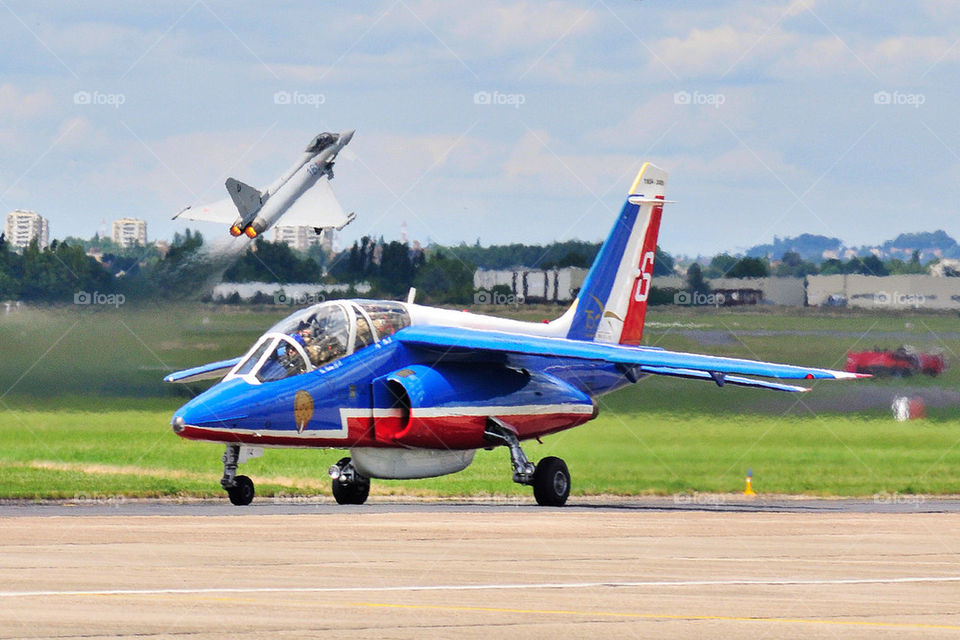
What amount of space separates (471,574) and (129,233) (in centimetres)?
2258

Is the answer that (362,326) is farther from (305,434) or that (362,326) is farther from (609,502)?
(609,502)

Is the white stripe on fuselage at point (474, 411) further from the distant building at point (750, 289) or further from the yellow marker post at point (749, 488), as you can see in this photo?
the distant building at point (750, 289)

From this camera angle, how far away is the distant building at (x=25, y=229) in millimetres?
35562

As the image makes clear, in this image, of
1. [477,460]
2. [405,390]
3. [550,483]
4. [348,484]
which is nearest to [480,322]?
[405,390]

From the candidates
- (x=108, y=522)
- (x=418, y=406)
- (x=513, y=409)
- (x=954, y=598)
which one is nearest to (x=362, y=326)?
(x=418, y=406)

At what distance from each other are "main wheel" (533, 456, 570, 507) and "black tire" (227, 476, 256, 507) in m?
4.25

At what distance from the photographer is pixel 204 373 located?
29156 millimetres

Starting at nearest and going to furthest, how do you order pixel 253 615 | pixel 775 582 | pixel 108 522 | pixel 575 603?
pixel 253 615 → pixel 575 603 → pixel 775 582 → pixel 108 522

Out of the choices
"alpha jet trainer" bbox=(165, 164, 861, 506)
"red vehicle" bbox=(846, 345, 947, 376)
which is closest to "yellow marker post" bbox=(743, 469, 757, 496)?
"alpha jet trainer" bbox=(165, 164, 861, 506)

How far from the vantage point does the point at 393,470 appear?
24.9 meters

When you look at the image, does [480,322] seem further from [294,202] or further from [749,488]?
[294,202]

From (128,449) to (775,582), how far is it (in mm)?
19227

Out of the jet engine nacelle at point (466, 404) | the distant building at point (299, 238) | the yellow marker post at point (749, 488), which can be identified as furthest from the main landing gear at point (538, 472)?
the distant building at point (299, 238)

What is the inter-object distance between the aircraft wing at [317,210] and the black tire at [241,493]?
13609 millimetres
